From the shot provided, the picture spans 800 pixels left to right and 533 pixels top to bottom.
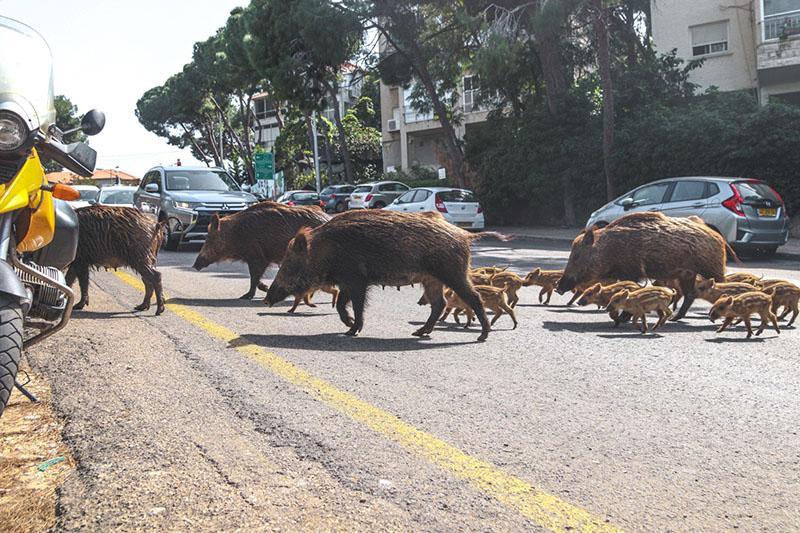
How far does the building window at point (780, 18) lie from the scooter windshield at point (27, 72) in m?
27.7

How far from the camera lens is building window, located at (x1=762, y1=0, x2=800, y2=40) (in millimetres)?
27641

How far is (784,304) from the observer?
8133mm

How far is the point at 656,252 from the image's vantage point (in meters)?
8.82

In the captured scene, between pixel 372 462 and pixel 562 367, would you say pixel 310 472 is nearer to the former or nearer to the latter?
pixel 372 462

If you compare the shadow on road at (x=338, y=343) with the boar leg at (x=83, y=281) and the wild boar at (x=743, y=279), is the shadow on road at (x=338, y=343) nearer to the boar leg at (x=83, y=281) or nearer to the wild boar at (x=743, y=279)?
the boar leg at (x=83, y=281)

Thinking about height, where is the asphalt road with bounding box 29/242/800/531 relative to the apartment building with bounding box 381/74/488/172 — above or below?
below

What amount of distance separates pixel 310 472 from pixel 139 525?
817 millimetres

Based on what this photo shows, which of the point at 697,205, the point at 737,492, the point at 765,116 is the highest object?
the point at 765,116

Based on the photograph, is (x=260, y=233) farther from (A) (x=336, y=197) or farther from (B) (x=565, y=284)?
(A) (x=336, y=197)

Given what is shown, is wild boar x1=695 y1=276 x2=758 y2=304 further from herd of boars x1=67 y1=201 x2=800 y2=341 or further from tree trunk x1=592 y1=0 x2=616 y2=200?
tree trunk x1=592 y1=0 x2=616 y2=200

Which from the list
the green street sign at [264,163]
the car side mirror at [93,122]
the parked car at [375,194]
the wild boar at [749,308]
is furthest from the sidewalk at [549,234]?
the car side mirror at [93,122]

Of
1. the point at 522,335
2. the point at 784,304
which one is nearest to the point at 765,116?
the point at 784,304

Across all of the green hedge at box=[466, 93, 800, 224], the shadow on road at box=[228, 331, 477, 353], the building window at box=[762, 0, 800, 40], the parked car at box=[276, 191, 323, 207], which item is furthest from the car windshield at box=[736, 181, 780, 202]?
the parked car at box=[276, 191, 323, 207]

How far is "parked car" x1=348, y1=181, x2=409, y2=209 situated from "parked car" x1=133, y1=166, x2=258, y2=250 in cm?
1561
